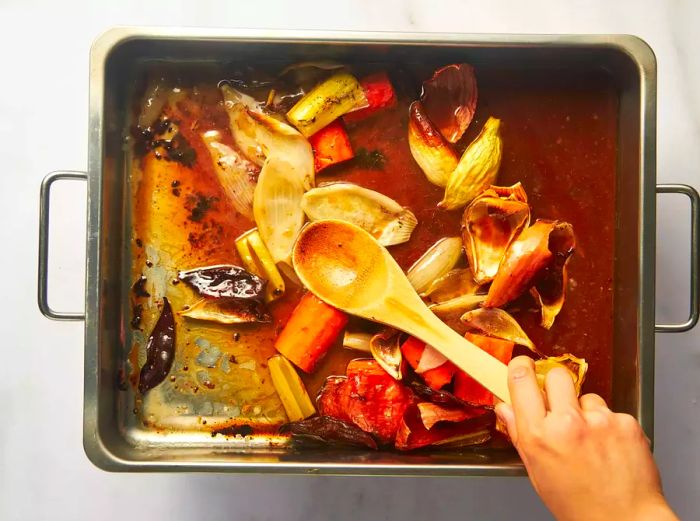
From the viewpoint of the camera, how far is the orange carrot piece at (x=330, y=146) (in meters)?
0.91

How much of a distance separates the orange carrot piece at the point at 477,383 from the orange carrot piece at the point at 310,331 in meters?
0.19

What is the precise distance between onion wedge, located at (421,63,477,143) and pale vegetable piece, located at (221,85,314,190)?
0.64 ft

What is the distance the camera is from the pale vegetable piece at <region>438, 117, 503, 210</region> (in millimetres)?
890

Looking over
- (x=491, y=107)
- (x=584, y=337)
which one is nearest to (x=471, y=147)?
(x=491, y=107)

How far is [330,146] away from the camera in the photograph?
35.9 inches

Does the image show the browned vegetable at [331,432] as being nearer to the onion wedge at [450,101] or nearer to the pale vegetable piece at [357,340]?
the pale vegetable piece at [357,340]

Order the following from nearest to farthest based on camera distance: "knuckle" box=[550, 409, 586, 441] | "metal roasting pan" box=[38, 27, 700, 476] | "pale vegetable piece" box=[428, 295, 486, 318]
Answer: "knuckle" box=[550, 409, 586, 441] → "metal roasting pan" box=[38, 27, 700, 476] → "pale vegetable piece" box=[428, 295, 486, 318]

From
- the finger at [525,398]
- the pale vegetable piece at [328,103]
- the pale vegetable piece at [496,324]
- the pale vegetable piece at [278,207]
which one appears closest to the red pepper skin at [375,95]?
the pale vegetable piece at [328,103]

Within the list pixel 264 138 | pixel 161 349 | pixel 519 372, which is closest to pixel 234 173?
pixel 264 138

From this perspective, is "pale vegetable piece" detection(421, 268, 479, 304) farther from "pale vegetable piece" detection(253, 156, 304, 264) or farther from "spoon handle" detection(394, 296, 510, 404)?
"pale vegetable piece" detection(253, 156, 304, 264)

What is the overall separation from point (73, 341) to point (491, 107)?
29.5 inches

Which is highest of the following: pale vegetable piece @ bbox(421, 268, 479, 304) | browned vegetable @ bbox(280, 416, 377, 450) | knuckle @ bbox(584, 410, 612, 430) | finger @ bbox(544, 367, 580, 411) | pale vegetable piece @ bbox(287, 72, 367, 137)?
pale vegetable piece @ bbox(287, 72, 367, 137)

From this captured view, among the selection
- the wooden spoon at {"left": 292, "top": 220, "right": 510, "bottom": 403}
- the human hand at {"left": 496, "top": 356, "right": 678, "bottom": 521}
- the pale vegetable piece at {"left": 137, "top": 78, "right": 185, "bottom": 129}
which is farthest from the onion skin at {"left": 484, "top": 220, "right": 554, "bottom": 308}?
the pale vegetable piece at {"left": 137, "top": 78, "right": 185, "bottom": 129}

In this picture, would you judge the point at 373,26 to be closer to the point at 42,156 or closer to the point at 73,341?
the point at 42,156
